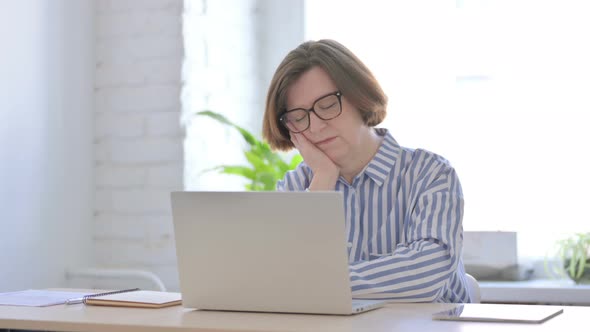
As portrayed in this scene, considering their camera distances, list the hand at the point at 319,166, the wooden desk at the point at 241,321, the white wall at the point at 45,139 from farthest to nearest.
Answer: the white wall at the point at 45,139 → the hand at the point at 319,166 → the wooden desk at the point at 241,321

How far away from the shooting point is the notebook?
1.46 m

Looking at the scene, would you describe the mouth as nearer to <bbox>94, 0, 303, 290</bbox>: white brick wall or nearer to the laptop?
the laptop

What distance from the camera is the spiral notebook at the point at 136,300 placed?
173cm

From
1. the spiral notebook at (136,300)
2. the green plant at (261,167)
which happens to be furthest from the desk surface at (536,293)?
the spiral notebook at (136,300)

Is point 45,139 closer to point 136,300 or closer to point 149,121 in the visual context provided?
point 149,121

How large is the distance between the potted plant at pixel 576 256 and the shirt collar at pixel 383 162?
103cm

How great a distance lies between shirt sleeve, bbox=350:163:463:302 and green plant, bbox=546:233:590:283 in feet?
3.43

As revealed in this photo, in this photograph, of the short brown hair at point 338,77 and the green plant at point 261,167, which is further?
the green plant at point 261,167

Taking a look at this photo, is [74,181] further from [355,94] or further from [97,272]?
[355,94]

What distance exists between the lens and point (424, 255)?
1807 millimetres

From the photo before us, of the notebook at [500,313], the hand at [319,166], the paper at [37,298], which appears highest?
the hand at [319,166]

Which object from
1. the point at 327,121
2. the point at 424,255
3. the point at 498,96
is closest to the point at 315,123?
the point at 327,121

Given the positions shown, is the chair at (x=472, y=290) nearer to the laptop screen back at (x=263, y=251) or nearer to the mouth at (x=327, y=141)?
the mouth at (x=327, y=141)

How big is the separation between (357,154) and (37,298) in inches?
31.9
